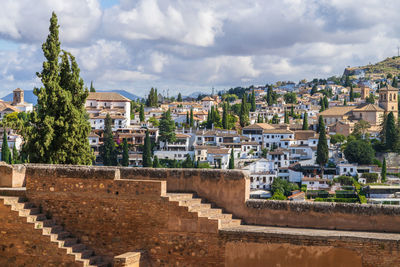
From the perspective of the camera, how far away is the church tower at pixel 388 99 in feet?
389

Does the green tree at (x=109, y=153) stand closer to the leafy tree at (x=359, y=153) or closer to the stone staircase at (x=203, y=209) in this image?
the leafy tree at (x=359, y=153)

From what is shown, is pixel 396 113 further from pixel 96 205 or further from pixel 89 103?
pixel 96 205

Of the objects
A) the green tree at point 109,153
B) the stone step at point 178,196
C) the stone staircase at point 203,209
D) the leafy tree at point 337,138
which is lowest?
the stone staircase at point 203,209

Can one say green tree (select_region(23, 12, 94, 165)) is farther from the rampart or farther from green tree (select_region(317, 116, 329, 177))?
green tree (select_region(317, 116, 329, 177))

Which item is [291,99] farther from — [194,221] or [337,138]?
[194,221]

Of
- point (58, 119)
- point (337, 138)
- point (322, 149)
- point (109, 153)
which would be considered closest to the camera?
point (58, 119)

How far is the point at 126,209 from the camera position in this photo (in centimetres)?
916

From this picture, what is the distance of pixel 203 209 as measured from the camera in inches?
360

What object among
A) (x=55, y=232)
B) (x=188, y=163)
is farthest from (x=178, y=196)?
(x=188, y=163)

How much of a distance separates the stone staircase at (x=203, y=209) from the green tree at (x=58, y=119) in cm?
522

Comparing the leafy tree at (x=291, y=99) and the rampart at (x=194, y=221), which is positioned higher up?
the leafy tree at (x=291, y=99)

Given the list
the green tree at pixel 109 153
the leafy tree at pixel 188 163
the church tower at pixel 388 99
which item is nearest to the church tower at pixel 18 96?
the green tree at pixel 109 153

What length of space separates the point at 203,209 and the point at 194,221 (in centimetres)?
45

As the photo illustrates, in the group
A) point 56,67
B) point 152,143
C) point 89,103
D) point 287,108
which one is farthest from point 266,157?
point 56,67
